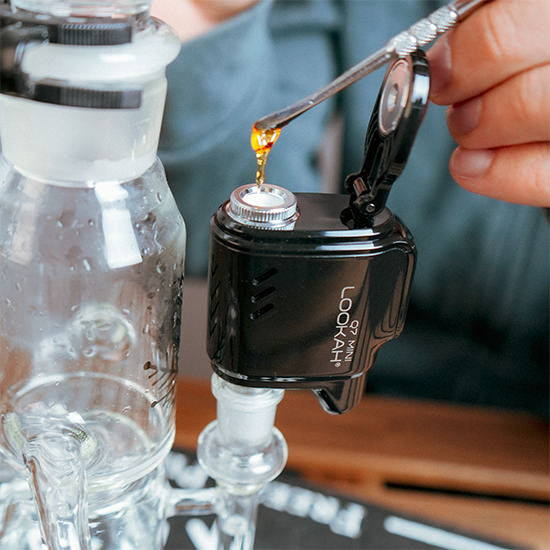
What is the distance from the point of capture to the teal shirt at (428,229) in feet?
2.31

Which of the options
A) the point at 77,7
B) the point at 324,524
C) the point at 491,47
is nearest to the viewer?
the point at 77,7

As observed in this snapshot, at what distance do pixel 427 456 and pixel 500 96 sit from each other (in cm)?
29

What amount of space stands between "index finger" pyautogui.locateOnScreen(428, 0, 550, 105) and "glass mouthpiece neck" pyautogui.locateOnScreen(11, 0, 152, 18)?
0.15 m

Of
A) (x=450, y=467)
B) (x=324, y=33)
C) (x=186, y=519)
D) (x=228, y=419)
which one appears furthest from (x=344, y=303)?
(x=324, y=33)

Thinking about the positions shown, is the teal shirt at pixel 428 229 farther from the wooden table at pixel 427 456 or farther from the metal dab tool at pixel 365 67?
the metal dab tool at pixel 365 67

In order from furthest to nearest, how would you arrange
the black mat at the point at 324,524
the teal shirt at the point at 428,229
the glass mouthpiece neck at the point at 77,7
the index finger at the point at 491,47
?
the teal shirt at the point at 428,229 < the black mat at the point at 324,524 < the index finger at the point at 491,47 < the glass mouthpiece neck at the point at 77,7

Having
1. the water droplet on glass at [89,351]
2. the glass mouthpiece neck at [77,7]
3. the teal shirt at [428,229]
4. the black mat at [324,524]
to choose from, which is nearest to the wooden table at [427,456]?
the black mat at [324,524]

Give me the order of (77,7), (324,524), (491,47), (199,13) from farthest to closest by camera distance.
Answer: (199,13) → (324,524) → (491,47) → (77,7)

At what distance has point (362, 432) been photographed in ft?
1.81

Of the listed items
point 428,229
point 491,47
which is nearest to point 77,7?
point 491,47

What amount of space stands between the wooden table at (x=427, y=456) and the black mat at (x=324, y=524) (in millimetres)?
17

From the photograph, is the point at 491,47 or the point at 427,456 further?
the point at 427,456

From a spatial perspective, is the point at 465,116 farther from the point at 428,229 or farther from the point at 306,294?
the point at 428,229

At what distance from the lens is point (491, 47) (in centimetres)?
31
